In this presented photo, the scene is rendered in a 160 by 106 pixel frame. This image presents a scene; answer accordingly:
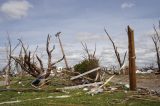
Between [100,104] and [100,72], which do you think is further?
[100,72]

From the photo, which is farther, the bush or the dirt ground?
the bush

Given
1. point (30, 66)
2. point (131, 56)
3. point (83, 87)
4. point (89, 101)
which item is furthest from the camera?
point (30, 66)

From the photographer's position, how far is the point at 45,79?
27.8m

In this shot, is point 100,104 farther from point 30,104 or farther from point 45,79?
point 45,79

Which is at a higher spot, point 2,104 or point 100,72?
point 100,72

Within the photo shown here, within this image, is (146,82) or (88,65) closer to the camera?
(88,65)

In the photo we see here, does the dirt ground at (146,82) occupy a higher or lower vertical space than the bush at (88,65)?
lower

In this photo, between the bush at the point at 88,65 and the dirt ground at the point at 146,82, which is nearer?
the dirt ground at the point at 146,82

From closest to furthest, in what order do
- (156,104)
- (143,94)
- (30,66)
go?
(156,104) → (143,94) → (30,66)

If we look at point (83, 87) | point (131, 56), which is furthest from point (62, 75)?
point (131, 56)

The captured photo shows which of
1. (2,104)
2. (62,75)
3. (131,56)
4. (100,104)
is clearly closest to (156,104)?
(100,104)

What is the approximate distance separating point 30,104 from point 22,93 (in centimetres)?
570

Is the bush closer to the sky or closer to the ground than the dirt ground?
closer to the sky

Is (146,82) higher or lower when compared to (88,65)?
lower
